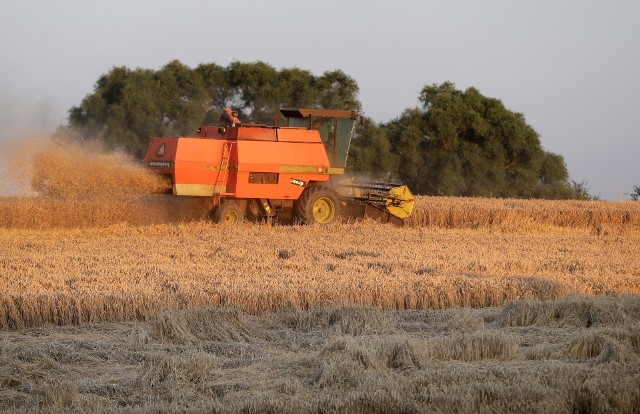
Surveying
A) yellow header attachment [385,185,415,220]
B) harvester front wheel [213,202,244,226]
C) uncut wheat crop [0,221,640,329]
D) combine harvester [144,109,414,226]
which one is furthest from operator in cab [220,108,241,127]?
yellow header attachment [385,185,415,220]

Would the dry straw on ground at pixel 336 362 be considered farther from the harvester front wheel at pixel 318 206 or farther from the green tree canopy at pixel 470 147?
the green tree canopy at pixel 470 147

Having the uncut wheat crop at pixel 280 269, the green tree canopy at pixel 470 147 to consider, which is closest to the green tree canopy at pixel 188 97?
the green tree canopy at pixel 470 147

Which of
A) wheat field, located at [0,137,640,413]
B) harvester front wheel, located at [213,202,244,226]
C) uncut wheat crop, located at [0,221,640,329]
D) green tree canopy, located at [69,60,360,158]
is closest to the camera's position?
wheat field, located at [0,137,640,413]

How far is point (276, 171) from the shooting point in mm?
16562

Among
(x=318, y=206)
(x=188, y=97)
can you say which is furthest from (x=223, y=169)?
(x=188, y=97)

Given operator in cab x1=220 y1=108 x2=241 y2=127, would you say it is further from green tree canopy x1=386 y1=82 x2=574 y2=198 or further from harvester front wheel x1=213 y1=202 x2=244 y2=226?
green tree canopy x1=386 y1=82 x2=574 y2=198

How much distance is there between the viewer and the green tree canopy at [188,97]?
33.5 meters

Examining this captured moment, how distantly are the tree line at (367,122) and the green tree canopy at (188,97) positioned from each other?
0.12 ft

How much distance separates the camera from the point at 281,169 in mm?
16641

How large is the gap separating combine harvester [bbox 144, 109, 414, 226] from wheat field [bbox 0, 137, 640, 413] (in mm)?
638

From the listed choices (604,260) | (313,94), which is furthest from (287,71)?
(604,260)

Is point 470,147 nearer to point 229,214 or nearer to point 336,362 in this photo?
point 229,214

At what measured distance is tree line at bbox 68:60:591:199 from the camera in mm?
33688

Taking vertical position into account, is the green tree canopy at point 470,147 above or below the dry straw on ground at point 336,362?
above
